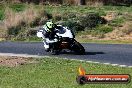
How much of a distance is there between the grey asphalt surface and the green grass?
169cm

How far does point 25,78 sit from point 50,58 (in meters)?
5.79

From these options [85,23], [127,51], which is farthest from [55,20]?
[127,51]

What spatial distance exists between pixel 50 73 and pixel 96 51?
305 inches

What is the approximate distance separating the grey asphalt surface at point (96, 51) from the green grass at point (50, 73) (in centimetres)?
169

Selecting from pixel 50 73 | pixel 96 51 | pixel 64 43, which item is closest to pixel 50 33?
pixel 64 43

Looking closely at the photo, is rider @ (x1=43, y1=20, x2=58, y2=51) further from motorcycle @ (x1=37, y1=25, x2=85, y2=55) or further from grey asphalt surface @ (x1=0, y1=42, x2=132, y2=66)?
grey asphalt surface @ (x1=0, y1=42, x2=132, y2=66)

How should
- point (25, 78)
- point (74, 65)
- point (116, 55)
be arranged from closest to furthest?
point (25, 78) → point (74, 65) → point (116, 55)

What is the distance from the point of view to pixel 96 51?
2580cm

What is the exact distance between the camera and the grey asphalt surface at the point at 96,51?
22789 mm

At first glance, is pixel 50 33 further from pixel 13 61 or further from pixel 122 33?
pixel 122 33

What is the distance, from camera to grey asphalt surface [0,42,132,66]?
22.8 m

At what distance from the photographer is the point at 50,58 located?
75.4 ft

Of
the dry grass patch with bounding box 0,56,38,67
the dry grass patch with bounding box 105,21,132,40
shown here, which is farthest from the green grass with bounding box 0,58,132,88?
the dry grass patch with bounding box 105,21,132,40

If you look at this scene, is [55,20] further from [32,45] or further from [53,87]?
[53,87]
